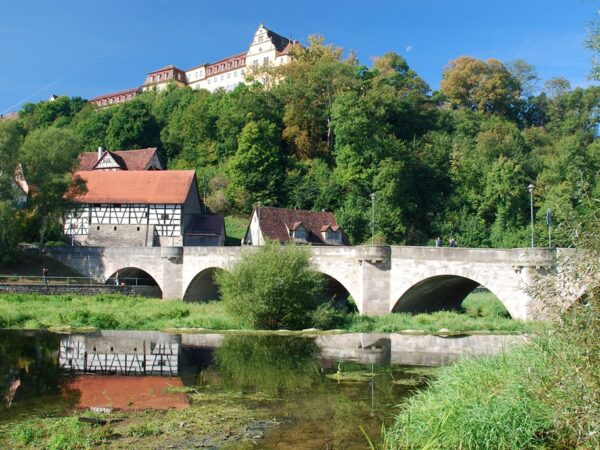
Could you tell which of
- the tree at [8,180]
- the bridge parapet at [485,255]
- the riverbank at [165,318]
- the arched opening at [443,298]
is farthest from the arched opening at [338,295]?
the tree at [8,180]

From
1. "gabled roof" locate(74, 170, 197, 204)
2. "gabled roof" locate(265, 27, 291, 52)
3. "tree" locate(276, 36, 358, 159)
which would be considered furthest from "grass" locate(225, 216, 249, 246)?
"gabled roof" locate(265, 27, 291, 52)

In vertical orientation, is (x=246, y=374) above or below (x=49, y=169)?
below

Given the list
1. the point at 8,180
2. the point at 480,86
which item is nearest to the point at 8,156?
the point at 8,180

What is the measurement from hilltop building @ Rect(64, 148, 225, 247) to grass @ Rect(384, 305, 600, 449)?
35.2m

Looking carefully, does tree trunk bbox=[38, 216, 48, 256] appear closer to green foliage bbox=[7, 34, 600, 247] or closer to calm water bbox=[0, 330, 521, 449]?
green foliage bbox=[7, 34, 600, 247]

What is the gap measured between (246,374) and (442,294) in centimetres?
1627

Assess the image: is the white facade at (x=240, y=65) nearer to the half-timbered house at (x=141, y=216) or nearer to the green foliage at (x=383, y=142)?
the green foliage at (x=383, y=142)

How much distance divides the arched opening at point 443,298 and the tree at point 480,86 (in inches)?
1439

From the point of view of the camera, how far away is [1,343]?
75.2 feet

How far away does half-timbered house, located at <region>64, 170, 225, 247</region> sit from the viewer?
44594 millimetres

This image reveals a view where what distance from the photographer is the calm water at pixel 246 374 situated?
1270 cm

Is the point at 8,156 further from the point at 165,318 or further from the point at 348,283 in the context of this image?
the point at 348,283

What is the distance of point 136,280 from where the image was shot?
40531 mm

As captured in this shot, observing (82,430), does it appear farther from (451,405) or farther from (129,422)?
(451,405)
